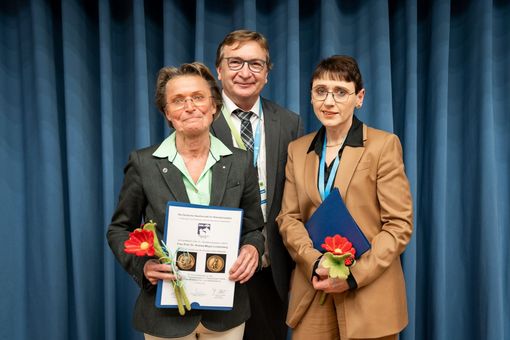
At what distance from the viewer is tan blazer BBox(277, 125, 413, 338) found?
5.86 feet

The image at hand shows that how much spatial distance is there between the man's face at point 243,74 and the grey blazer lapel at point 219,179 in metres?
0.48

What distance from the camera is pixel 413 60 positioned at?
111 inches

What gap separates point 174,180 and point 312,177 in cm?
58

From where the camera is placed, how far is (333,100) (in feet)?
6.10

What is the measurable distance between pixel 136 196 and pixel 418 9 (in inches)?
89.4

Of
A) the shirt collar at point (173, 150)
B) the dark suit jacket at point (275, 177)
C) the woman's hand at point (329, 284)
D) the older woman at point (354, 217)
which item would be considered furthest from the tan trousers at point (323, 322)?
the shirt collar at point (173, 150)

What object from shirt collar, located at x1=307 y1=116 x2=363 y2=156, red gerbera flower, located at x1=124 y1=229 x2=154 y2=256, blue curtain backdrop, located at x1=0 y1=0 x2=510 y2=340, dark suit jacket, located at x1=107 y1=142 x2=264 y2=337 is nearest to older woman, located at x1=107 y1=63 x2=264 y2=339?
dark suit jacket, located at x1=107 y1=142 x2=264 y2=337

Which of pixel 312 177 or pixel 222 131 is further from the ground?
pixel 222 131

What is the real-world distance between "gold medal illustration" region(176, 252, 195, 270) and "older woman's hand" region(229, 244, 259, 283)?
0.14 meters

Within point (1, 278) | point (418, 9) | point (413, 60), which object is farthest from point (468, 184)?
point (1, 278)

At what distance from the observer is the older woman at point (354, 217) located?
1789 millimetres

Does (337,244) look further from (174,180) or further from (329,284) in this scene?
(174,180)

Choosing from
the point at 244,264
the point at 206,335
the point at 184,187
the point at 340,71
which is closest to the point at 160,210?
the point at 184,187

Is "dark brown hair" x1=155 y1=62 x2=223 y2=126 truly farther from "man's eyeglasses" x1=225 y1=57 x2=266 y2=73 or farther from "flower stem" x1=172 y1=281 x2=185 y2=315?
"flower stem" x1=172 y1=281 x2=185 y2=315
